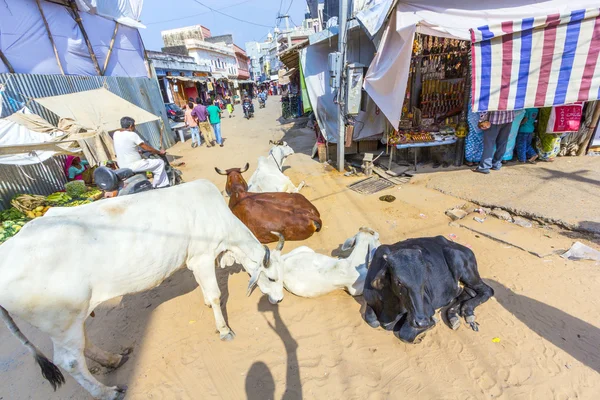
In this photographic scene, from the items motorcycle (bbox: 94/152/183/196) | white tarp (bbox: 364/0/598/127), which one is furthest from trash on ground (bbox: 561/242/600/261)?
motorcycle (bbox: 94/152/183/196)

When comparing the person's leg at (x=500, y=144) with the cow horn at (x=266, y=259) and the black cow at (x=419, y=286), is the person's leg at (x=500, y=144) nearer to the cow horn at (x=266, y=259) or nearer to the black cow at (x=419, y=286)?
the black cow at (x=419, y=286)

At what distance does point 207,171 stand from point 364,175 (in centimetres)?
508

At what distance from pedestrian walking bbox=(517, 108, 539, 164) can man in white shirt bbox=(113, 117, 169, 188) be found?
8.35 metres

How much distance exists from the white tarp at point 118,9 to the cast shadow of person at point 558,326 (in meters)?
13.2

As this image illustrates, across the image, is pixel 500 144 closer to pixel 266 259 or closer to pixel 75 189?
pixel 266 259

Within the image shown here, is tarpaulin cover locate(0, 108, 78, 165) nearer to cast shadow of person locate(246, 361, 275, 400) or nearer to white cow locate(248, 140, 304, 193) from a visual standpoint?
white cow locate(248, 140, 304, 193)

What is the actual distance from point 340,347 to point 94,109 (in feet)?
26.9

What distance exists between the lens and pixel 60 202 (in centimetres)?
614

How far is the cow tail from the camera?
6.86ft

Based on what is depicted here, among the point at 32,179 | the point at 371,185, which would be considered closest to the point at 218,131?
the point at 32,179

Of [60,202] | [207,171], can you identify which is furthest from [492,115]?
[60,202]

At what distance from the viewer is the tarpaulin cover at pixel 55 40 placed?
707 cm

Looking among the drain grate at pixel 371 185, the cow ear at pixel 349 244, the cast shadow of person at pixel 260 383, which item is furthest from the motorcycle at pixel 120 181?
the drain grate at pixel 371 185

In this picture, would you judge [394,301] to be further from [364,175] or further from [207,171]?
[207,171]
